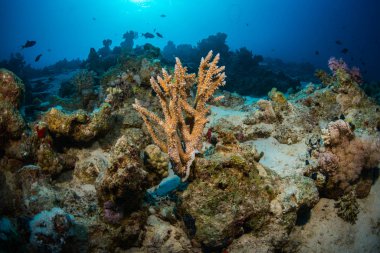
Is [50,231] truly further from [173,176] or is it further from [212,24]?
[212,24]

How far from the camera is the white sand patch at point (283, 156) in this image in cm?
455

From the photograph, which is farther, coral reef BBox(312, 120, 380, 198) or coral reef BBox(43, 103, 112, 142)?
coral reef BBox(43, 103, 112, 142)

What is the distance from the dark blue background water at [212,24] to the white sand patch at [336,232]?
55.5m

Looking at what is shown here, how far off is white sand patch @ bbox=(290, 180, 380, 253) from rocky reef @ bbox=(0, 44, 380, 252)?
9 cm

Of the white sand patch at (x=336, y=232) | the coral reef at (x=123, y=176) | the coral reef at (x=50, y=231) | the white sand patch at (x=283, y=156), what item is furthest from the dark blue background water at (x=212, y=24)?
the coral reef at (x=50, y=231)

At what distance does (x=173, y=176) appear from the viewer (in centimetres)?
452

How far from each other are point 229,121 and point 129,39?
85.4ft

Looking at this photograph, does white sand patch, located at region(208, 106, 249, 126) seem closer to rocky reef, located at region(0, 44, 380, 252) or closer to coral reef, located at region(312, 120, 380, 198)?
rocky reef, located at region(0, 44, 380, 252)

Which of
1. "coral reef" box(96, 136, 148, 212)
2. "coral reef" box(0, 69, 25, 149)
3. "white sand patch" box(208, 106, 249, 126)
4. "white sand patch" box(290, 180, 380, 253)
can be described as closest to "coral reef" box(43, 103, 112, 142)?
"coral reef" box(0, 69, 25, 149)

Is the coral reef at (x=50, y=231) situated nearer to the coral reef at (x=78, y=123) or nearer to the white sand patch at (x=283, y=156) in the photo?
the coral reef at (x=78, y=123)

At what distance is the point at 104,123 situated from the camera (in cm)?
486

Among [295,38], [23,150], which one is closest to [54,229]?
[23,150]

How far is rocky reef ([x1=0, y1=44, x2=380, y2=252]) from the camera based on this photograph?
10.3 ft

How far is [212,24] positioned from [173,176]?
16994 cm
